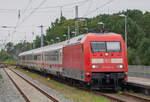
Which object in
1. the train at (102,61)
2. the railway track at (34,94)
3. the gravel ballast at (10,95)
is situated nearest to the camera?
the railway track at (34,94)

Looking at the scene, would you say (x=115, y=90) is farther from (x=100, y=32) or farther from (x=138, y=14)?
(x=138, y=14)

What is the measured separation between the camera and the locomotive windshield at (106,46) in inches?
675

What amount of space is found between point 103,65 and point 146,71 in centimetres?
1497

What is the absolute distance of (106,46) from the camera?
1728 cm

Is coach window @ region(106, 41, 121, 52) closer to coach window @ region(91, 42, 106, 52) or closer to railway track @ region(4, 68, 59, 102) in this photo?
coach window @ region(91, 42, 106, 52)

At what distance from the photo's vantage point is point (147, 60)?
151ft

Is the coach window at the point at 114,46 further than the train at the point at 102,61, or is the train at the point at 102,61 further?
the coach window at the point at 114,46

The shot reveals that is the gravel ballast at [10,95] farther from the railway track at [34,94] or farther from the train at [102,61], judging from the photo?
the train at [102,61]

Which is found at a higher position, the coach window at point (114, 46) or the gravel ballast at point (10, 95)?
the coach window at point (114, 46)

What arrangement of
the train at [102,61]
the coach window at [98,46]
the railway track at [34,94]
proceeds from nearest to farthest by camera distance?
1. the railway track at [34,94]
2. the train at [102,61]
3. the coach window at [98,46]

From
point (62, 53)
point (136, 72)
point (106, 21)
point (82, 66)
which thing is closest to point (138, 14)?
point (106, 21)

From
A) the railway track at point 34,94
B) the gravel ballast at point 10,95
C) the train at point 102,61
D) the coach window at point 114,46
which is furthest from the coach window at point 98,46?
the gravel ballast at point 10,95

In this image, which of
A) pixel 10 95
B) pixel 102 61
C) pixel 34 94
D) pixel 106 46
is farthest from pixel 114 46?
pixel 10 95

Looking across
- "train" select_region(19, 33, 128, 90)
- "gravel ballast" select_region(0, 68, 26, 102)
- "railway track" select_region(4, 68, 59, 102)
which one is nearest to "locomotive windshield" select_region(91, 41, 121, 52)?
Result: "train" select_region(19, 33, 128, 90)
